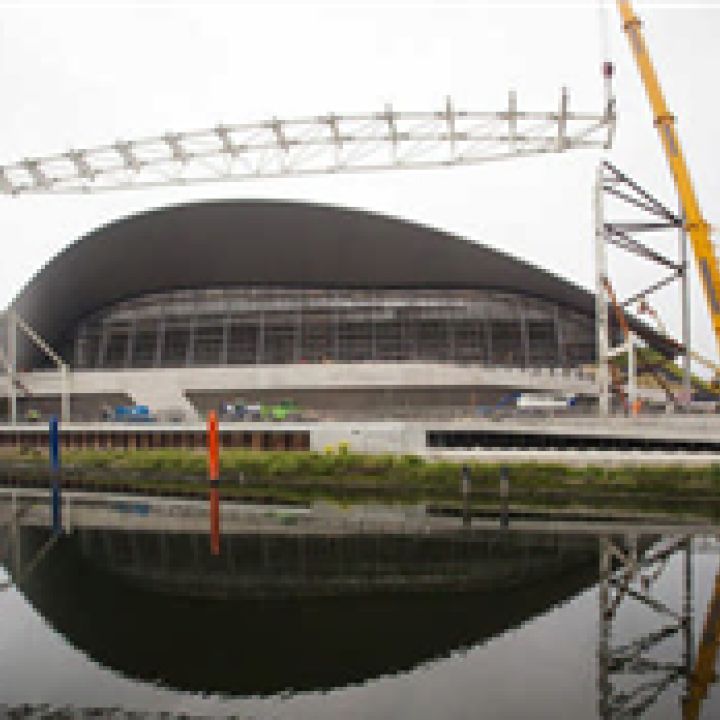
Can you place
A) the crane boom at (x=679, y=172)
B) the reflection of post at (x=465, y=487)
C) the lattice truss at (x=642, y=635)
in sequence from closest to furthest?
the lattice truss at (x=642, y=635) < the reflection of post at (x=465, y=487) < the crane boom at (x=679, y=172)

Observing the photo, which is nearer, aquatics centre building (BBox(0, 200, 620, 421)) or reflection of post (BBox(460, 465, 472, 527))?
reflection of post (BBox(460, 465, 472, 527))

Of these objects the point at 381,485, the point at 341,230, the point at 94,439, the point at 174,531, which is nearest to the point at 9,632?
the point at 174,531

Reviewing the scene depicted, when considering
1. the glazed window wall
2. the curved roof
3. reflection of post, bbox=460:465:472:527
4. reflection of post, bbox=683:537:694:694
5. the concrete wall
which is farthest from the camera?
the curved roof

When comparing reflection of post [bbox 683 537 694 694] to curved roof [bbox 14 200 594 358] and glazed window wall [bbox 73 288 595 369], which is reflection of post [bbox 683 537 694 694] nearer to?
glazed window wall [bbox 73 288 595 369]

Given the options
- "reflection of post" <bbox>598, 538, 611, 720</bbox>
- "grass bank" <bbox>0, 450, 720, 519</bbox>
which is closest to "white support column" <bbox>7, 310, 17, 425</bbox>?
"grass bank" <bbox>0, 450, 720, 519</bbox>

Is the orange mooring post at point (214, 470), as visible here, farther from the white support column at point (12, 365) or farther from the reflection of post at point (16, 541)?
the white support column at point (12, 365)

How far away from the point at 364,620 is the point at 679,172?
28.1 meters

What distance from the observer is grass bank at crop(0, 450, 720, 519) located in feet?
90.9

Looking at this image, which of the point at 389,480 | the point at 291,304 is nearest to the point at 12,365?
the point at 291,304

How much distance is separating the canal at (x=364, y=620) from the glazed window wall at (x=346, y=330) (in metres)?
24.6

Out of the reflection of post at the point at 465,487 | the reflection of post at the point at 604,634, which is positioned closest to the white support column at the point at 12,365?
the reflection of post at the point at 465,487

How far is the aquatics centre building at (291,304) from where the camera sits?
4916 cm

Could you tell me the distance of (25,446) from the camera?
4466 centimetres

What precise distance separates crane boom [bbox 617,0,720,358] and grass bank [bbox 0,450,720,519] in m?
9.68
